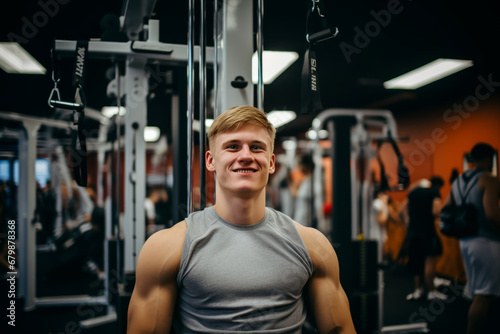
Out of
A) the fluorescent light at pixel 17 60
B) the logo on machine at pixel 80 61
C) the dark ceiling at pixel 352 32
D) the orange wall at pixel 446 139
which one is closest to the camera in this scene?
the logo on machine at pixel 80 61

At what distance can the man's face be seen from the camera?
41.1 inches

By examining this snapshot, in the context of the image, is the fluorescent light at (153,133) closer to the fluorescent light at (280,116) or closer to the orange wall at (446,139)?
the fluorescent light at (280,116)

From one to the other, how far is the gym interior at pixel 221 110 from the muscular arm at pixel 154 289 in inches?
10.1

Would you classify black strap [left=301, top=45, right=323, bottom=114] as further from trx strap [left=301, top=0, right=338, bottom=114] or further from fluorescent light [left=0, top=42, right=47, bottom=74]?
fluorescent light [left=0, top=42, right=47, bottom=74]

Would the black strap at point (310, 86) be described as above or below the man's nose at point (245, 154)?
above

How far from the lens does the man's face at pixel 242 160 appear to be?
1.04 metres

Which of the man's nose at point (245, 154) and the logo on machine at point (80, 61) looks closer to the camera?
the man's nose at point (245, 154)

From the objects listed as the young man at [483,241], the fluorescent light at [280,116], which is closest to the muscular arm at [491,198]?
the young man at [483,241]

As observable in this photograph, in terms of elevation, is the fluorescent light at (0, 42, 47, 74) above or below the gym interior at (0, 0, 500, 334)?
above

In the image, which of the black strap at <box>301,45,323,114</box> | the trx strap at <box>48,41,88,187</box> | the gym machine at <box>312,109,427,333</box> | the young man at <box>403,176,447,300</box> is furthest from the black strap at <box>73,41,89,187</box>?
the young man at <box>403,176,447,300</box>

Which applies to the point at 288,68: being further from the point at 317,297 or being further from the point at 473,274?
the point at 317,297

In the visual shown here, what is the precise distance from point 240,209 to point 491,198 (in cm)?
242

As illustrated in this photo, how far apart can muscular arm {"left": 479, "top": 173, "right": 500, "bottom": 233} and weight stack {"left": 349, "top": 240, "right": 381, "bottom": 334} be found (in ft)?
2.92

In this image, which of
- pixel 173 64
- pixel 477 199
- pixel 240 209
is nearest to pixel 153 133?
pixel 173 64
